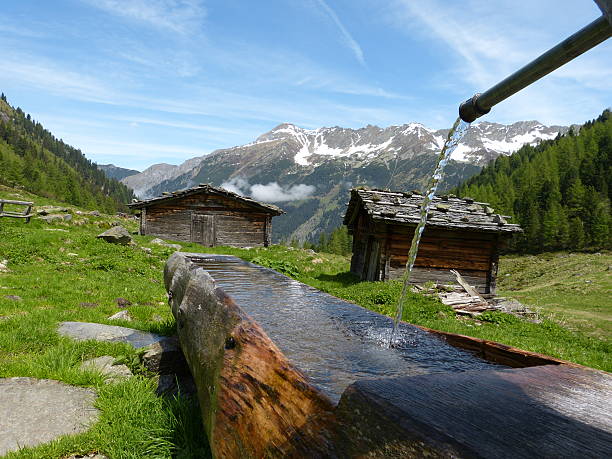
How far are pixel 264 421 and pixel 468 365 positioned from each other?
4.98 feet

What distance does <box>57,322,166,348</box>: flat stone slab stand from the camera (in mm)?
5680

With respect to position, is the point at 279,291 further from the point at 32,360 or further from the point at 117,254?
the point at 117,254

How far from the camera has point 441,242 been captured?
17.6 metres

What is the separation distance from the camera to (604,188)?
8638 cm

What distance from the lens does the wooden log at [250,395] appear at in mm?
1641

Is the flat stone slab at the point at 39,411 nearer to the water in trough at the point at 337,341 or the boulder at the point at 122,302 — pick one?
the water in trough at the point at 337,341

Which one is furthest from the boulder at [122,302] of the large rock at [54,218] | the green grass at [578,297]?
the large rock at [54,218]

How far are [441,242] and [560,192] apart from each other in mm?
90538

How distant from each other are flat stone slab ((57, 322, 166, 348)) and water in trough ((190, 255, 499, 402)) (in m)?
2.00

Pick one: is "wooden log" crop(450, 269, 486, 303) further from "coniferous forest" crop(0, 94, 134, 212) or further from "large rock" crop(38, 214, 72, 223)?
"coniferous forest" crop(0, 94, 134, 212)

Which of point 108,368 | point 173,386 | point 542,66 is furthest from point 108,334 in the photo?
point 542,66

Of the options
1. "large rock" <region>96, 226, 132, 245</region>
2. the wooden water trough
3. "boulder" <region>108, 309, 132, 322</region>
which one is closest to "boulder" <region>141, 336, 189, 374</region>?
the wooden water trough

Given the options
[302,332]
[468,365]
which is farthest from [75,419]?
[468,365]

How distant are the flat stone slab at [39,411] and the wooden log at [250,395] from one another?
1360 mm
